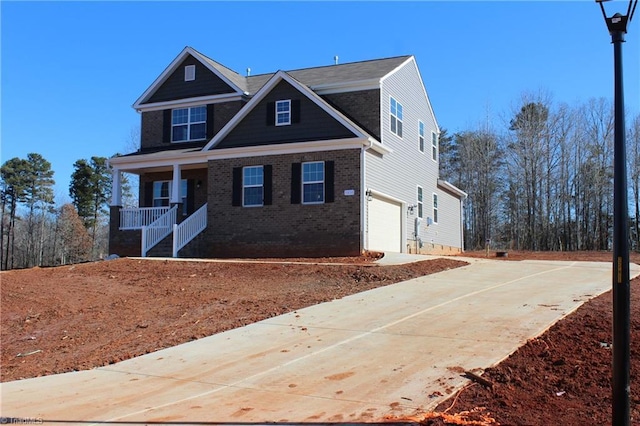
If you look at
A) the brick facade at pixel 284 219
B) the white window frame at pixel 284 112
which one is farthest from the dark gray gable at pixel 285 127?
the brick facade at pixel 284 219

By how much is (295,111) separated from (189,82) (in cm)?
694

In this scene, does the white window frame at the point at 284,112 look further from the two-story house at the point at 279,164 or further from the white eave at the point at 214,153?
the white eave at the point at 214,153

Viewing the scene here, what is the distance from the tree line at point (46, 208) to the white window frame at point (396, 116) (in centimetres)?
4238

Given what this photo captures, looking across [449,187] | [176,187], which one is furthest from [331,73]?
[449,187]

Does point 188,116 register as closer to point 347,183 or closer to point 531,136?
point 347,183

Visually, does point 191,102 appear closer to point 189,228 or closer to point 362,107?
point 189,228

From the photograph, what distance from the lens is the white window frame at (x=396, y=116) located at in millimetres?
22828

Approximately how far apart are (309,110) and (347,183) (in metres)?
3.52

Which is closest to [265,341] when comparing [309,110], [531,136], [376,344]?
[376,344]

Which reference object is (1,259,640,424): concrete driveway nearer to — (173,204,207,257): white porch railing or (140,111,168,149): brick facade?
(173,204,207,257): white porch railing

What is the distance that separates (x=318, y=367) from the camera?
7.16m

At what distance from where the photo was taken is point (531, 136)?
42.1m

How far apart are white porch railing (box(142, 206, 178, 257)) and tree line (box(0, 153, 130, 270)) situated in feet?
125

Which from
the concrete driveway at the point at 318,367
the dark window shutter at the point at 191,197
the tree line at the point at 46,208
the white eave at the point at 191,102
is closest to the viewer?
the concrete driveway at the point at 318,367
